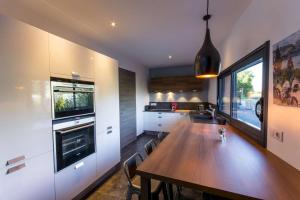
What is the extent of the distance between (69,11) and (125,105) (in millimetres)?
2499

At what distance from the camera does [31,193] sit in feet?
4.63

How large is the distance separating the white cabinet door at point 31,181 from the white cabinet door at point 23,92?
9 centimetres

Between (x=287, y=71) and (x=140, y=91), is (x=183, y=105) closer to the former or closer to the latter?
(x=140, y=91)

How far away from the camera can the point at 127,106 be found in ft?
13.5

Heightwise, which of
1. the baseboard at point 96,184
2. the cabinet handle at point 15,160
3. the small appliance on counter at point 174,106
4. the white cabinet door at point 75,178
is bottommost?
the baseboard at point 96,184

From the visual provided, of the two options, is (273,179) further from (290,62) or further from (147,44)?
(147,44)

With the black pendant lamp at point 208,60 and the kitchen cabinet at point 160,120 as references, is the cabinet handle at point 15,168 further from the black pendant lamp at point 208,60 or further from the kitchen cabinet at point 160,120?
the kitchen cabinet at point 160,120

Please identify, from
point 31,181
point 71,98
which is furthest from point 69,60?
point 31,181

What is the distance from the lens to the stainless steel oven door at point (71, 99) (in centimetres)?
167

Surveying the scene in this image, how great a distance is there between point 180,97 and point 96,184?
399cm

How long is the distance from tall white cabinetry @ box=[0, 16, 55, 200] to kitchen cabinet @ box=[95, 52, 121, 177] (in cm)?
80

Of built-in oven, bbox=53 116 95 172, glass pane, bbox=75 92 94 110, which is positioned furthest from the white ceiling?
built-in oven, bbox=53 116 95 172

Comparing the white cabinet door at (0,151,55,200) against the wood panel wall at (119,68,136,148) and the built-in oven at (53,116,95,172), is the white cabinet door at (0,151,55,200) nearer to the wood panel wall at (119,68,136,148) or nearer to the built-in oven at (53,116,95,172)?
the built-in oven at (53,116,95,172)

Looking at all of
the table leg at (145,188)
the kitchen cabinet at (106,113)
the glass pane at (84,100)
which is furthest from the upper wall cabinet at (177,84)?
the table leg at (145,188)
